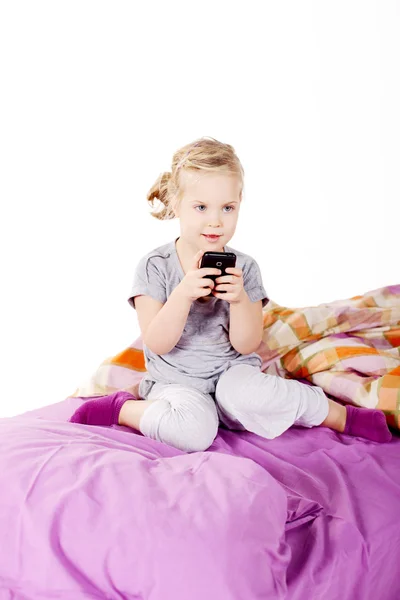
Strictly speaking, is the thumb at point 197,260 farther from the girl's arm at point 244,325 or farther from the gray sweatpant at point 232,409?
the gray sweatpant at point 232,409

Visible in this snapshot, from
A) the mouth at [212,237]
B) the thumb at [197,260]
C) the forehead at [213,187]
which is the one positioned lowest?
the thumb at [197,260]

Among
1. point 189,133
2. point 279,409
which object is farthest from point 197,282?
point 189,133

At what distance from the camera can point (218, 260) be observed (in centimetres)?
171

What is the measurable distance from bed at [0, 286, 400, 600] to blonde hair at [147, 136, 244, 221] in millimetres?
604

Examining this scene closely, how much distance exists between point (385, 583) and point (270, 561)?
1.07 ft

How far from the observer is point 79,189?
330 centimetres

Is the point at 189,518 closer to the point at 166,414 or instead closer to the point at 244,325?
the point at 166,414

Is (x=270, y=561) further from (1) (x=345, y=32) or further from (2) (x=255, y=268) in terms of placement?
(1) (x=345, y=32)

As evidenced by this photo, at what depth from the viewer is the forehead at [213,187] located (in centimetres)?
173

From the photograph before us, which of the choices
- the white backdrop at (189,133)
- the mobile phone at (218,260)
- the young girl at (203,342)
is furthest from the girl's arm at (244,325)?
the white backdrop at (189,133)

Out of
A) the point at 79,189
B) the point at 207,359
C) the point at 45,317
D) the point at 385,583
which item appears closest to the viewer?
the point at 385,583

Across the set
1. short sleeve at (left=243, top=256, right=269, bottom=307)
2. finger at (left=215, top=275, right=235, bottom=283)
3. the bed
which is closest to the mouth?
finger at (left=215, top=275, right=235, bottom=283)

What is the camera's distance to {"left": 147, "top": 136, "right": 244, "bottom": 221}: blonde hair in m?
1.75

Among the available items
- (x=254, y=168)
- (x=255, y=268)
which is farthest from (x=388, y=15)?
(x=255, y=268)
